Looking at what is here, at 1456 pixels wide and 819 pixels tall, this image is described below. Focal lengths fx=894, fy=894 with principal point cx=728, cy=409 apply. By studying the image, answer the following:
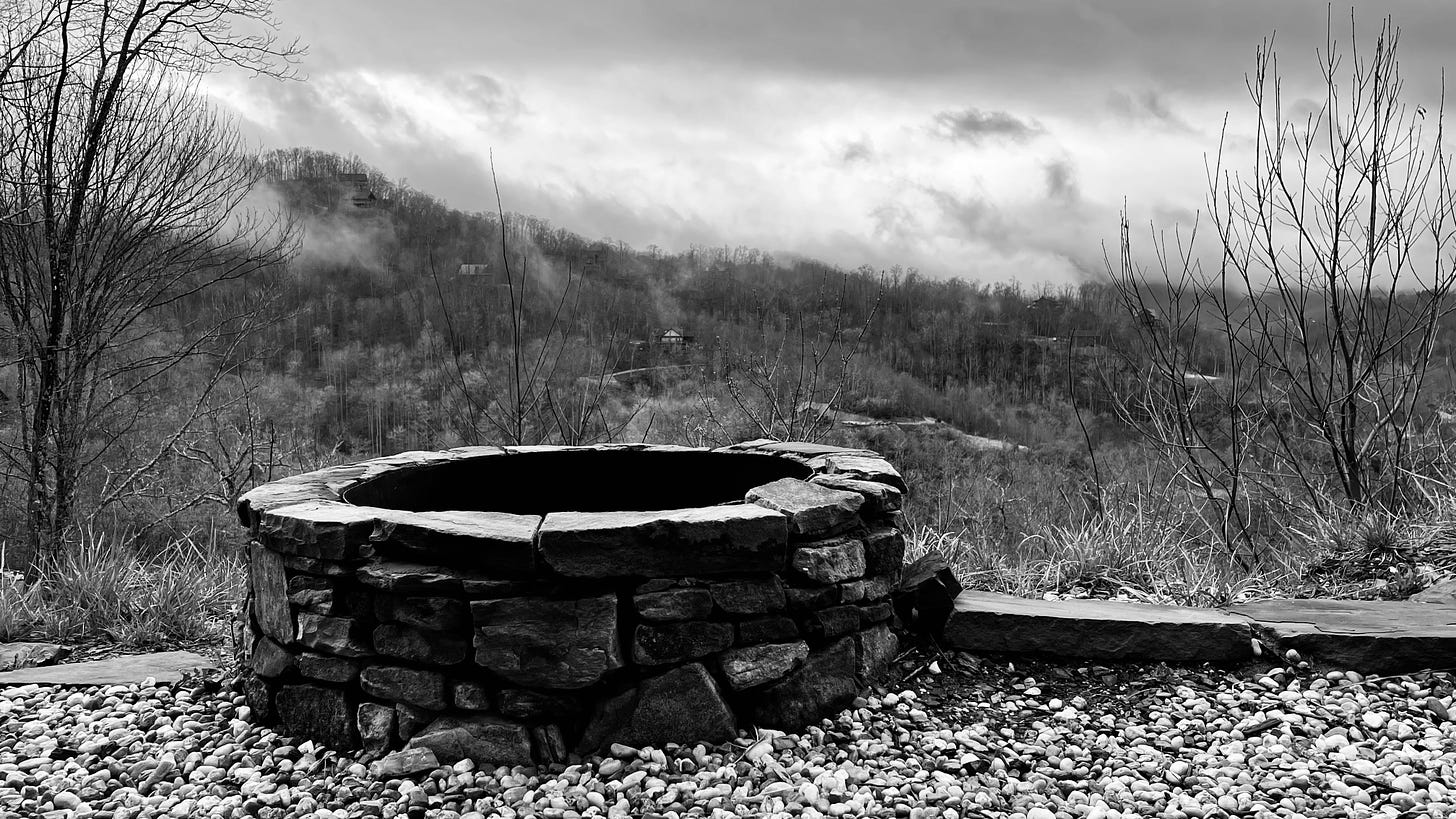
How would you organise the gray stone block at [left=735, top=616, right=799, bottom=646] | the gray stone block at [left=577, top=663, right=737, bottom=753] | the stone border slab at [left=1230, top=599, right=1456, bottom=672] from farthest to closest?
the stone border slab at [left=1230, top=599, right=1456, bottom=672] < the gray stone block at [left=735, top=616, right=799, bottom=646] < the gray stone block at [left=577, top=663, right=737, bottom=753]

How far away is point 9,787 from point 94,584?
2028 mm

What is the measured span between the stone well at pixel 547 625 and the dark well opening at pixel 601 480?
3.67 ft

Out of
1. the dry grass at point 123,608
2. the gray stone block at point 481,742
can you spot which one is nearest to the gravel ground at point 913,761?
the gray stone block at point 481,742

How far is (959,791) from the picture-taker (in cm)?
246

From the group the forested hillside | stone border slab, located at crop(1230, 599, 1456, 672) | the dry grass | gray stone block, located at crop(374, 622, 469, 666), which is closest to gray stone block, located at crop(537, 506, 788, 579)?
gray stone block, located at crop(374, 622, 469, 666)

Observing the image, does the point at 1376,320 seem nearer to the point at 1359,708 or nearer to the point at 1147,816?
the point at 1359,708

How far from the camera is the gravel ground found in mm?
2396

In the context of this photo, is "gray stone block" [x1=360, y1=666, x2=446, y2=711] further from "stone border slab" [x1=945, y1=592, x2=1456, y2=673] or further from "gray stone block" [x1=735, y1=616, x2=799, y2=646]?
"stone border slab" [x1=945, y1=592, x2=1456, y2=673]

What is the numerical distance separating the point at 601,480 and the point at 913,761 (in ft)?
7.03

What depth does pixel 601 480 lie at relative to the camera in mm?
4312

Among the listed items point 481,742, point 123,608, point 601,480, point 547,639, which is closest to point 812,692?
point 547,639

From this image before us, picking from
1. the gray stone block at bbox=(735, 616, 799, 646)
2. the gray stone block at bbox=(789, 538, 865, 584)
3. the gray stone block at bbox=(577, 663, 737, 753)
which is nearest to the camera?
the gray stone block at bbox=(577, 663, 737, 753)

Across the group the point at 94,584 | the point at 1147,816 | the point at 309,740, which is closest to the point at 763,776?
the point at 1147,816

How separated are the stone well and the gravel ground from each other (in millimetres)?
107
